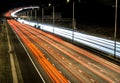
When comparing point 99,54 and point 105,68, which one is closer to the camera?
point 105,68

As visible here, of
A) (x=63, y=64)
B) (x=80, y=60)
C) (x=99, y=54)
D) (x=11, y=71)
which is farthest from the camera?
(x=99, y=54)

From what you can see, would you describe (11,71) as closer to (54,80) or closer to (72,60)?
(54,80)

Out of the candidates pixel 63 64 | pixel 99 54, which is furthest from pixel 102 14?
pixel 63 64

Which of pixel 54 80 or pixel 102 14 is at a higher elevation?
pixel 102 14

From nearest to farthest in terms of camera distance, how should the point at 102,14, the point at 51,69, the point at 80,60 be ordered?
the point at 51,69
the point at 80,60
the point at 102,14

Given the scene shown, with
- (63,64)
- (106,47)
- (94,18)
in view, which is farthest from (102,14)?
(63,64)

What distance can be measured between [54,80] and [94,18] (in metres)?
88.7

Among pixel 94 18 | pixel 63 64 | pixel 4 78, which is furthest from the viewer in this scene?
pixel 94 18

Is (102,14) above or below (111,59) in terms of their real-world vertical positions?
above

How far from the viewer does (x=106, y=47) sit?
53.0m

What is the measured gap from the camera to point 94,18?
11569 cm

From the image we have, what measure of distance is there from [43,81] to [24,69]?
6789 millimetres

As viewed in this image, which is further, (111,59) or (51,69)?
(111,59)

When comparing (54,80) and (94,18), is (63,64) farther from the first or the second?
(94,18)
